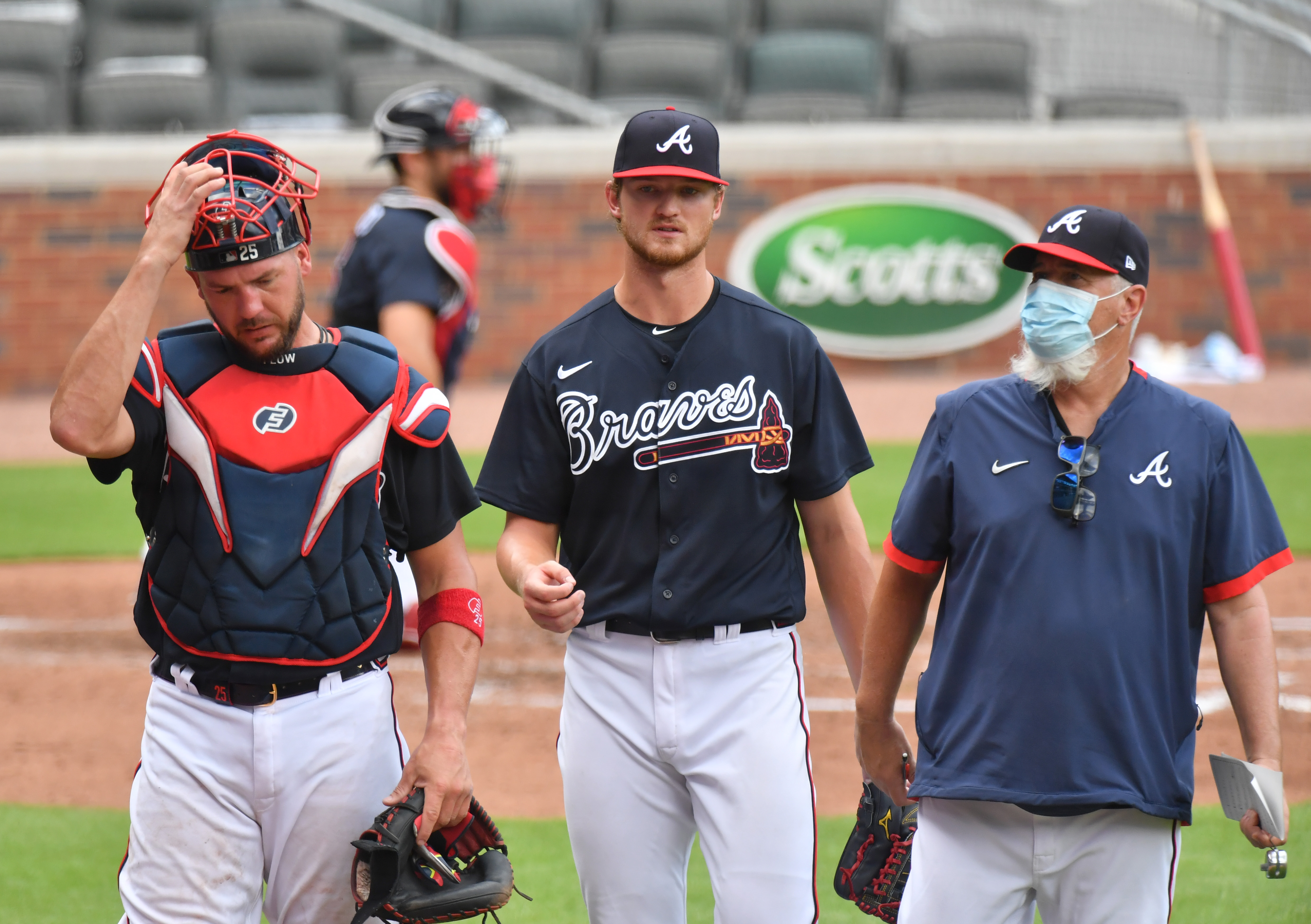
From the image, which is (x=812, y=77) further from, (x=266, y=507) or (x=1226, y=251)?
(x=266, y=507)

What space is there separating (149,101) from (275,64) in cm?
152

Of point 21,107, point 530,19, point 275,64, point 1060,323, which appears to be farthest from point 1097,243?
point 530,19

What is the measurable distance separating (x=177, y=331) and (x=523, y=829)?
267cm

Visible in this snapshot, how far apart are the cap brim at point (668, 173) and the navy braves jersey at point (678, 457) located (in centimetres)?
31

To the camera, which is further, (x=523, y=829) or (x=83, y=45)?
(x=83, y=45)

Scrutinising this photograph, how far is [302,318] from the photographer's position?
9.45ft

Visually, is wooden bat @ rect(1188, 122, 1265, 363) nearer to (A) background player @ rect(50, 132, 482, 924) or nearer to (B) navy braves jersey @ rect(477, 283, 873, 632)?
(B) navy braves jersey @ rect(477, 283, 873, 632)

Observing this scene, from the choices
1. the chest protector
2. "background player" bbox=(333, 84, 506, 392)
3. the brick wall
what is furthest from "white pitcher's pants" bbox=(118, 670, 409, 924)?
the brick wall

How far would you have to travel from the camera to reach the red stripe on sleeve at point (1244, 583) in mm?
2807

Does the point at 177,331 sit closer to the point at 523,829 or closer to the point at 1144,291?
the point at 1144,291

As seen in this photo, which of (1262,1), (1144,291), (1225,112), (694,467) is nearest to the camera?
(1144,291)

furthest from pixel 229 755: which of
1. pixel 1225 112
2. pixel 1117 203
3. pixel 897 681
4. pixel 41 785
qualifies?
pixel 1225 112

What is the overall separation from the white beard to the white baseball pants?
855mm

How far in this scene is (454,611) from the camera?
297 cm
